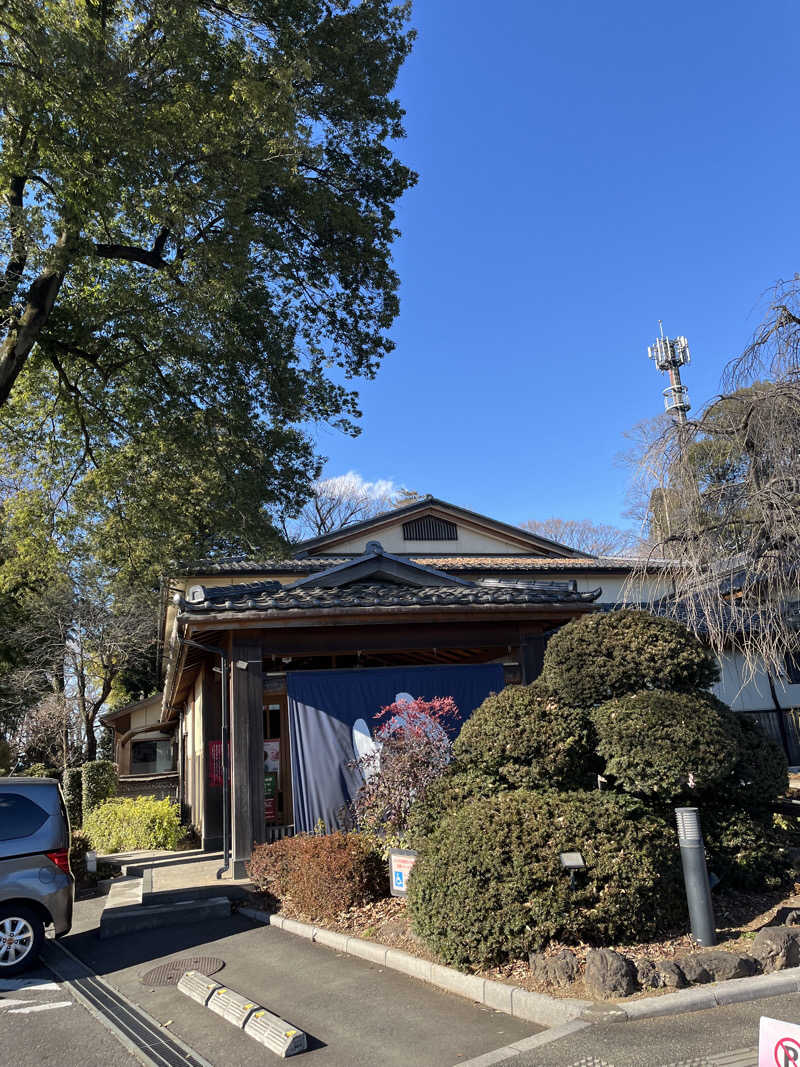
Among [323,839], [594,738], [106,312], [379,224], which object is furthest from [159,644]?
[594,738]

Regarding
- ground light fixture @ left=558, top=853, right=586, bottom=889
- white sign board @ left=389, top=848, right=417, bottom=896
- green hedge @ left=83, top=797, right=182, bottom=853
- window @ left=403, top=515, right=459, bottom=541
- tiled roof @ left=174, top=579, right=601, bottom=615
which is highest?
window @ left=403, top=515, right=459, bottom=541

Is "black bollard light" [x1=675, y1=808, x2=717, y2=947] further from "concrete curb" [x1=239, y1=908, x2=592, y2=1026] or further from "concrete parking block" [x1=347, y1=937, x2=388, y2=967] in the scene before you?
"concrete parking block" [x1=347, y1=937, x2=388, y2=967]

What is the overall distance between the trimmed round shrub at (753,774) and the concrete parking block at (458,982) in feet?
10.1

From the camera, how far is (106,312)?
12992 mm

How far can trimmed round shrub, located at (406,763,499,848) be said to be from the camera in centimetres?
692

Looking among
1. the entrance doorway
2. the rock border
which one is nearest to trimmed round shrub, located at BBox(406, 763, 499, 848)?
the rock border

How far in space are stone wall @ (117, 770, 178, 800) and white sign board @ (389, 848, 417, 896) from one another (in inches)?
708

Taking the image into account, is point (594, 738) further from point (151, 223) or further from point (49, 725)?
point (49, 725)

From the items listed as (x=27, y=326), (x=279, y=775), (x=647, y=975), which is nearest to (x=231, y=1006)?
(x=647, y=975)

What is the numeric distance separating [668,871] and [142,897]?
6614mm

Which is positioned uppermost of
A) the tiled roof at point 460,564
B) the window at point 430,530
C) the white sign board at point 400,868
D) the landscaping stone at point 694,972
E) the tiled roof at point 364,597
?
the window at point 430,530

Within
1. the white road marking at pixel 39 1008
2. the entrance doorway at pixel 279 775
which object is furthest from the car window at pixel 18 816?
the entrance doorway at pixel 279 775

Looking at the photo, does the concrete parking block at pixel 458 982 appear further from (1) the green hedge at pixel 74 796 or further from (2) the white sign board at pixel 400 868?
(1) the green hedge at pixel 74 796

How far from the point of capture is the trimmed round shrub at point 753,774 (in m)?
7.00
